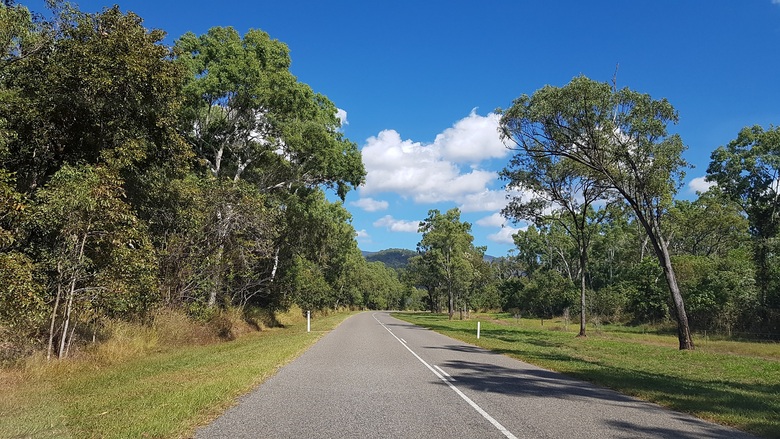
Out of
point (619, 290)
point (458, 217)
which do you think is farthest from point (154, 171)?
point (619, 290)

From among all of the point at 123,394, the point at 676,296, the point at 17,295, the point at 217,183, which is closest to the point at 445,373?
the point at 123,394

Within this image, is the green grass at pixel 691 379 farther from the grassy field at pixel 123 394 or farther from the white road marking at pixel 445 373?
the grassy field at pixel 123 394

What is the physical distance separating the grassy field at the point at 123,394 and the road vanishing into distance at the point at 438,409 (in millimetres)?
521

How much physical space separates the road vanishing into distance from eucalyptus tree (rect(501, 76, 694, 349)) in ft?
49.5

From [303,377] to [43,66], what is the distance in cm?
1010

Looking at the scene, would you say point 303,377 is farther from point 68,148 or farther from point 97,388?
point 68,148

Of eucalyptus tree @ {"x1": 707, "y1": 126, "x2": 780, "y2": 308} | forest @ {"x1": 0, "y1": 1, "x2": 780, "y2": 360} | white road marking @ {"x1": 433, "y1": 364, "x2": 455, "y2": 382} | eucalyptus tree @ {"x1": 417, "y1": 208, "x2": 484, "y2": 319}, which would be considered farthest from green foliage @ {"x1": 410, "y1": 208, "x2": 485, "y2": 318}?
white road marking @ {"x1": 433, "y1": 364, "x2": 455, "y2": 382}

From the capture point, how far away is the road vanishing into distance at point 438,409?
6.23 metres

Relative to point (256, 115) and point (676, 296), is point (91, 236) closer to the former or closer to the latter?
point (256, 115)

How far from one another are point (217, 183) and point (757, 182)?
160 feet

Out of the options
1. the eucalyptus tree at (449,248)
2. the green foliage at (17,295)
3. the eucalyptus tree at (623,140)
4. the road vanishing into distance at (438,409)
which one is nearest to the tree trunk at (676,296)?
the eucalyptus tree at (623,140)

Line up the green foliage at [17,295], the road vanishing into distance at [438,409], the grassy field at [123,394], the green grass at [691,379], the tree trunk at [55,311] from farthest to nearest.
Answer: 1. the tree trunk at [55,311]
2. the green foliage at [17,295]
3. the green grass at [691,379]
4. the road vanishing into distance at [438,409]
5. the grassy field at [123,394]

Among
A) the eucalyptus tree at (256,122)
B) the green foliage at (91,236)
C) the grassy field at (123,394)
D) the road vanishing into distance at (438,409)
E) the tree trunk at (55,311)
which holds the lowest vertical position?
the grassy field at (123,394)

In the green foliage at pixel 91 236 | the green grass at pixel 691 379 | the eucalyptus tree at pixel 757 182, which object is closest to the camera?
the green grass at pixel 691 379
